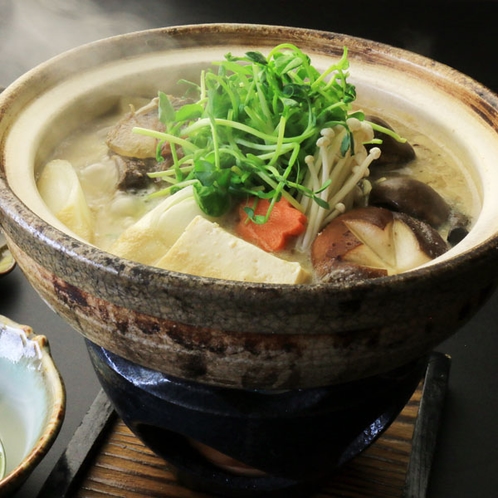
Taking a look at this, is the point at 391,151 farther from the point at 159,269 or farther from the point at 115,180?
the point at 159,269

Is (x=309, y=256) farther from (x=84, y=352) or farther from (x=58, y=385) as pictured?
(x=84, y=352)

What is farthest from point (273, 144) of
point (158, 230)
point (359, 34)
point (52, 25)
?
point (359, 34)

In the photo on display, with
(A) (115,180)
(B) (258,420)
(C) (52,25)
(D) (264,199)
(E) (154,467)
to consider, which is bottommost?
(E) (154,467)

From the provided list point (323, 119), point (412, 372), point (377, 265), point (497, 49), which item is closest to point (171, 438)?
point (412, 372)

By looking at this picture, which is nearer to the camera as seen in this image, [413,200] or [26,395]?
[413,200]

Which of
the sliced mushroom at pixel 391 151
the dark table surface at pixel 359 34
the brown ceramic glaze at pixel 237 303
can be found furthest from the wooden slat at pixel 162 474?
the sliced mushroom at pixel 391 151

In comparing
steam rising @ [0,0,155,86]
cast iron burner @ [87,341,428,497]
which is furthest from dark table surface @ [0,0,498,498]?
cast iron burner @ [87,341,428,497]

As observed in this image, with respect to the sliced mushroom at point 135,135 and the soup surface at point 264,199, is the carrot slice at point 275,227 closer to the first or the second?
the soup surface at point 264,199

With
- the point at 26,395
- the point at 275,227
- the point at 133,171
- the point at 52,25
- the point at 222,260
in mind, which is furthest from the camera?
the point at 52,25

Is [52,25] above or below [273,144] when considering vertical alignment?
below
